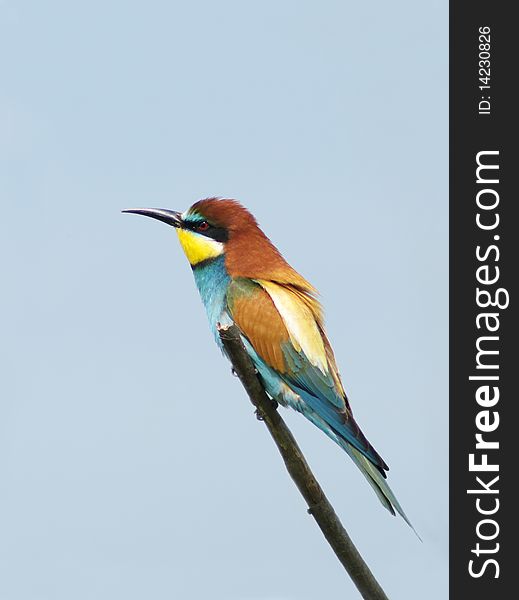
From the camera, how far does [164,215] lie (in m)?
4.62

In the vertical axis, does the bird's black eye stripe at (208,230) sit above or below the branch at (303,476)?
above

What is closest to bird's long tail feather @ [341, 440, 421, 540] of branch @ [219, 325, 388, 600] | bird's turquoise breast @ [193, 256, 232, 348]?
branch @ [219, 325, 388, 600]

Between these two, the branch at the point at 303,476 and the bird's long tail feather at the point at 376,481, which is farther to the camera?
the bird's long tail feather at the point at 376,481

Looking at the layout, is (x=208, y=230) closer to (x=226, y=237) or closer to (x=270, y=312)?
(x=226, y=237)

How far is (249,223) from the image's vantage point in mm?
4496

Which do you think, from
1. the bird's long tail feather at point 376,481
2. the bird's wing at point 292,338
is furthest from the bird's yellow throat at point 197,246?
the bird's long tail feather at point 376,481

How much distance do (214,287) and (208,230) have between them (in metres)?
0.26

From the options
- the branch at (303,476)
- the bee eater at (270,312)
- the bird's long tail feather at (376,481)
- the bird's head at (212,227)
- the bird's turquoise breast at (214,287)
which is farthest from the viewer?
the bird's head at (212,227)

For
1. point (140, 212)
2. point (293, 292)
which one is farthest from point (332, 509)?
point (140, 212)

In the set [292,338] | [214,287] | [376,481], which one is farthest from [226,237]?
[376,481]

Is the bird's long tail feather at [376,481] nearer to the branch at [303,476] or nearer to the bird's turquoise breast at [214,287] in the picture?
the branch at [303,476]

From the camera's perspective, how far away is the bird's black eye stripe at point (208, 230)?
14.6ft

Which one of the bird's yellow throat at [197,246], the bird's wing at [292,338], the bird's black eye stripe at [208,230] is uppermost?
the bird's black eye stripe at [208,230]

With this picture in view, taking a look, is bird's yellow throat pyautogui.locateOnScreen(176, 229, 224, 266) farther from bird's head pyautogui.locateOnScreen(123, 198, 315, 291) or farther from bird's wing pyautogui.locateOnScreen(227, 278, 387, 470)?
bird's wing pyautogui.locateOnScreen(227, 278, 387, 470)
